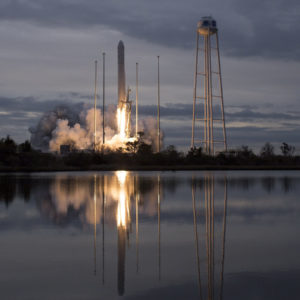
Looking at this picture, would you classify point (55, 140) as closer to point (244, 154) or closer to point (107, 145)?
point (107, 145)

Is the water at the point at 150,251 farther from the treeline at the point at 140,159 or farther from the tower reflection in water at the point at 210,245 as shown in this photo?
the treeline at the point at 140,159

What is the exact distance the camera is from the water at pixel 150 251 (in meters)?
6.03

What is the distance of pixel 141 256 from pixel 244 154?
59.0m

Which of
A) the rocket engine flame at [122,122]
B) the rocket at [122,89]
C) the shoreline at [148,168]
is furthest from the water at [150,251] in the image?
the rocket engine flame at [122,122]

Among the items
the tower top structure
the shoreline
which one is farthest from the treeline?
the tower top structure

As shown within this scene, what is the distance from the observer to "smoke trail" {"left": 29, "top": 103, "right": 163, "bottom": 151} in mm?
86062

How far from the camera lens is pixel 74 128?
8719cm

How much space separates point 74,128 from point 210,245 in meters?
79.8

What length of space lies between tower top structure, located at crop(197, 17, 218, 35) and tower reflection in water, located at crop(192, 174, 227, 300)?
129 ft

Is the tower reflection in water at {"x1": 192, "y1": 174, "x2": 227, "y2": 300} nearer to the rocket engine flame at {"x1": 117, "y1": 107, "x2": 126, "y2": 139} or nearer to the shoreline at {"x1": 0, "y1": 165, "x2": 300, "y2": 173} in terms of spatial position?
the shoreline at {"x1": 0, "y1": 165, "x2": 300, "y2": 173}

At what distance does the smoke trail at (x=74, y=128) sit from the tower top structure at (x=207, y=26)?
31109 millimetres

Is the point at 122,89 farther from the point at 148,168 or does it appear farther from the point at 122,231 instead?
the point at 122,231

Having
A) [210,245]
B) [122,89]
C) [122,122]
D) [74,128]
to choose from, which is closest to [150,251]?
[210,245]

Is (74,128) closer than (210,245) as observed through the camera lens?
No
